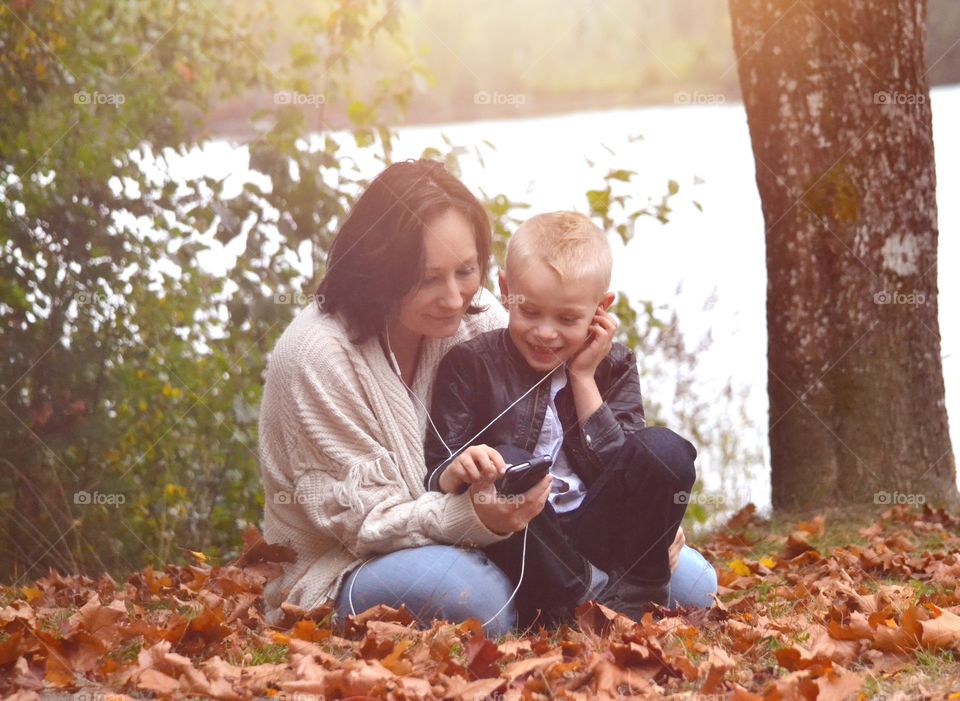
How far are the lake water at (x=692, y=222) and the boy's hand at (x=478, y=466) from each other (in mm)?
2028

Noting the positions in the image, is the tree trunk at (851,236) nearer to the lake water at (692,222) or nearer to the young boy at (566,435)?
the lake water at (692,222)

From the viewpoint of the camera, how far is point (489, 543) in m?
2.95

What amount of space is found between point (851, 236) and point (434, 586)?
2.38 metres

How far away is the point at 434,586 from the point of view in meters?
2.92

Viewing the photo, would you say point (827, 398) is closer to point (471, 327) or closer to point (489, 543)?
point (471, 327)

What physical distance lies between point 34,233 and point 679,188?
2524mm

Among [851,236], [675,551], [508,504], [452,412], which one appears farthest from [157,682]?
[851,236]

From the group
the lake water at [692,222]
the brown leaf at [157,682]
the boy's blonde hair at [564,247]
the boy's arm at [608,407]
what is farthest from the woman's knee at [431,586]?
the lake water at [692,222]

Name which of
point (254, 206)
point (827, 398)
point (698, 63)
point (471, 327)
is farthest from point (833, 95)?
point (698, 63)

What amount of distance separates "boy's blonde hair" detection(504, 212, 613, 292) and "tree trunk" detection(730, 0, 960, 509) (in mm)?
1692

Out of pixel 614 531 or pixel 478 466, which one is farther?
pixel 614 531

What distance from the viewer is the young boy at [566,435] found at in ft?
9.66

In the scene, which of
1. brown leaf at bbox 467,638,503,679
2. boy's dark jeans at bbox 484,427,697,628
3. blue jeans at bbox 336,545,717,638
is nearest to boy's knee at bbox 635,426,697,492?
boy's dark jeans at bbox 484,427,697,628

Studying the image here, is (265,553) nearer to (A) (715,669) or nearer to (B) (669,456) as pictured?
(B) (669,456)
